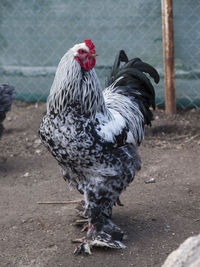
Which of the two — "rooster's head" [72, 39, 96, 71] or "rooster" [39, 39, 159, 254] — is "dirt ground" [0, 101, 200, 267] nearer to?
"rooster" [39, 39, 159, 254]

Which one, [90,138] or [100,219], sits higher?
[90,138]

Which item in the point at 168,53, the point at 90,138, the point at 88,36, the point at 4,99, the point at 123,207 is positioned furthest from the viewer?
the point at 88,36

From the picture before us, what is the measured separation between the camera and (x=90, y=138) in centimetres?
320

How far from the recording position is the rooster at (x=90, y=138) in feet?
10.5

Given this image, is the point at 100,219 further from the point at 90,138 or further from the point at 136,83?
the point at 136,83

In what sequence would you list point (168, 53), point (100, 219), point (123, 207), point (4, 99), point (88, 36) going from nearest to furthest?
point (100, 219)
point (123, 207)
point (4, 99)
point (168, 53)
point (88, 36)

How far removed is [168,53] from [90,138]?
3476 millimetres

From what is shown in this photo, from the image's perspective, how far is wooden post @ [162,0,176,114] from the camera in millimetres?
6145

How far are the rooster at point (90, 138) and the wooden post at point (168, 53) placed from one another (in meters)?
2.72

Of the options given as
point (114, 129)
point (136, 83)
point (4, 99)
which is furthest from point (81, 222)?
point (4, 99)

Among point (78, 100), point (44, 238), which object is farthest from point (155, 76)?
point (44, 238)

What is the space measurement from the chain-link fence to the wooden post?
0.28 metres

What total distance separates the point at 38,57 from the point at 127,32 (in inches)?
66.2

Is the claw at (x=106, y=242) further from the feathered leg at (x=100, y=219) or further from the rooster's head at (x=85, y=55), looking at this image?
the rooster's head at (x=85, y=55)
